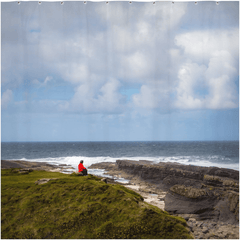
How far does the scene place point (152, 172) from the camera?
69.9 feet

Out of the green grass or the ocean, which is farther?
the ocean

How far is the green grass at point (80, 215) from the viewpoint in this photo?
4.79 meters

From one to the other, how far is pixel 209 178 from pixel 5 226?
14958mm

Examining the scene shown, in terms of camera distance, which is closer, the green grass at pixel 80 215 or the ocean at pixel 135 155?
the green grass at pixel 80 215

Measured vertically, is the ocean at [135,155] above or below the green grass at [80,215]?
below

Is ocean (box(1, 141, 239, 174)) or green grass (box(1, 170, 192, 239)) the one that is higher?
green grass (box(1, 170, 192, 239))

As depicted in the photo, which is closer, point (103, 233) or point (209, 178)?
point (103, 233)

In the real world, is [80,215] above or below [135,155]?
above

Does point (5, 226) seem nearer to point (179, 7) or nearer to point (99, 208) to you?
point (99, 208)

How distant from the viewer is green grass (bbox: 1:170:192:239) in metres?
4.79

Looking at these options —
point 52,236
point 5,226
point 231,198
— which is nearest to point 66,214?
point 52,236

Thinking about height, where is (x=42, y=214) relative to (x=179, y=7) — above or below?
below

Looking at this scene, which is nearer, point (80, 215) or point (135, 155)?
point (80, 215)

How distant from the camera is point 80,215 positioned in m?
5.04
